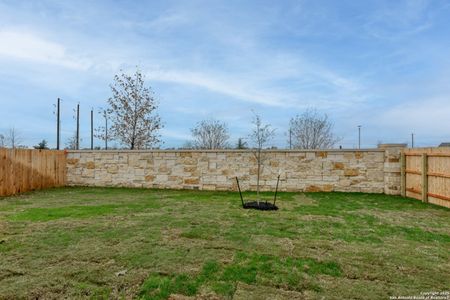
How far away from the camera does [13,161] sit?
8586mm

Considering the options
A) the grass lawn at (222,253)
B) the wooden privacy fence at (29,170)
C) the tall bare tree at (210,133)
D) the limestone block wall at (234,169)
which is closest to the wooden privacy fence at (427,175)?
the limestone block wall at (234,169)

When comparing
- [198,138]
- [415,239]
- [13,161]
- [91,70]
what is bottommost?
[415,239]

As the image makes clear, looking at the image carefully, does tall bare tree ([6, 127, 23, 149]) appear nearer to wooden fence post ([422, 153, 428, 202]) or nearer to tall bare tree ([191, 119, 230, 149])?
tall bare tree ([191, 119, 230, 149])

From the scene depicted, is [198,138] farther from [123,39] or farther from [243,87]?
[123,39]

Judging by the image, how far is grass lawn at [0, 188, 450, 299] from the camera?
240 cm

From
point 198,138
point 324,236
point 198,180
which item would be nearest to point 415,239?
point 324,236

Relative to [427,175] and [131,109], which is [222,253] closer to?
[427,175]

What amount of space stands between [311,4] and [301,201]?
5.72m

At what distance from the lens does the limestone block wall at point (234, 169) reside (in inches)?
342

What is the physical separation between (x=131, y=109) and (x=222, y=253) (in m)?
13.9

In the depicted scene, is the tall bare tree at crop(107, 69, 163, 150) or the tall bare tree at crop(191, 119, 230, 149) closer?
the tall bare tree at crop(107, 69, 163, 150)

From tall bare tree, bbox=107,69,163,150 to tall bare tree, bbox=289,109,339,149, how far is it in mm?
8985

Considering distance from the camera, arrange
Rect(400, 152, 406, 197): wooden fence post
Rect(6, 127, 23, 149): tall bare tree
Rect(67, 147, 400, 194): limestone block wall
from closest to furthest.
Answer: Rect(400, 152, 406, 197): wooden fence post → Rect(67, 147, 400, 194): limestone block wall → Rect(6, 127, 23, 149): tall bare tree

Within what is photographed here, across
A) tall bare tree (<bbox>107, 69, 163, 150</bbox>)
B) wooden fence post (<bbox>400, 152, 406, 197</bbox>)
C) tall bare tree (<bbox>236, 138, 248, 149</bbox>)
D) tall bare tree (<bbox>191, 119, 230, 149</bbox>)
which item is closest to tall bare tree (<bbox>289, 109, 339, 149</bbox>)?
tall bare tree (<bbox>236, 138, 248, 149</bbox>)
